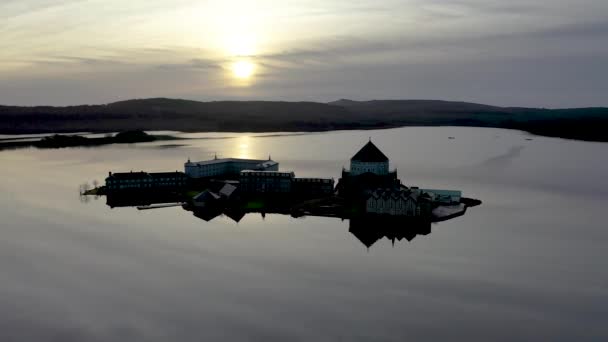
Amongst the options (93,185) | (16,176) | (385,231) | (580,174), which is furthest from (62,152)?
(580,174)

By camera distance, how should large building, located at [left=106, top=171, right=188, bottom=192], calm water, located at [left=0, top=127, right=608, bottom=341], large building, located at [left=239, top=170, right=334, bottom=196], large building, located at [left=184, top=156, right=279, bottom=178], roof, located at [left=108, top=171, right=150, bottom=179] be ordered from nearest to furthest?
calm water, located at [left=0, top=127, right=608, bottom=341]
large building, located at [left=239, top=170, right=334, bottom=196]
large building, located at [left=106, top=171, right=188, bottom=192]
roof, located at [left=108, top=171, right=150, bottom=179]
large building, located at [left=184, top=156, right=279, bottom=178]

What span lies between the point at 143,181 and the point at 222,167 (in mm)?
12813

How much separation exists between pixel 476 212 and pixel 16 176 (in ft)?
209

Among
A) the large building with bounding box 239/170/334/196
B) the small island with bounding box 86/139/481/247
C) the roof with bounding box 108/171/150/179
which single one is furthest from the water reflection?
the large building with bounding box 239/170/334/196

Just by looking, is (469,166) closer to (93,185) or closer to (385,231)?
(385,231)

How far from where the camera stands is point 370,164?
60.8 m

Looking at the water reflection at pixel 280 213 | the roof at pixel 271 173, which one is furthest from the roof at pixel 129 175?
the roof at pixel 271 173

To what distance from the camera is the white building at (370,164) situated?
60.8 metres

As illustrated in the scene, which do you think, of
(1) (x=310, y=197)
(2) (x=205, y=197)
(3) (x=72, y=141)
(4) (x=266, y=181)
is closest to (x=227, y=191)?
(2) (x=205, y=197)

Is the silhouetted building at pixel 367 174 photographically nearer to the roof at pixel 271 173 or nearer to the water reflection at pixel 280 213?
the roof at pixel 271 173

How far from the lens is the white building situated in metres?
60.8

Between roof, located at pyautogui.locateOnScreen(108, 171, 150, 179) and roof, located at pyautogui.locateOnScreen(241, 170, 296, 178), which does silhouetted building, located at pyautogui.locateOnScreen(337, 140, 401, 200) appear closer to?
roof, located at pyautogui.locateOnScreen(241, 170, 296, 178)

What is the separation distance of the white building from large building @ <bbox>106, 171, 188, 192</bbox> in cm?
2139

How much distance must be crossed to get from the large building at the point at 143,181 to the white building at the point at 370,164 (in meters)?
21.4
